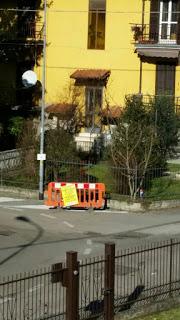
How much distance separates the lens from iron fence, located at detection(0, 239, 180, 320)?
35.9 ft

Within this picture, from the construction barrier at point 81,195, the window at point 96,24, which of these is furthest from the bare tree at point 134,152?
the window at point 96,24

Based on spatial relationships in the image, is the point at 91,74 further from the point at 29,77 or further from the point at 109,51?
the point at 29,77

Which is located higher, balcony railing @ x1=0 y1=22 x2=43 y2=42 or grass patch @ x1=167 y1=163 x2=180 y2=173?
balcony railing @ x1=0 y1=22 x2=43 y2=42

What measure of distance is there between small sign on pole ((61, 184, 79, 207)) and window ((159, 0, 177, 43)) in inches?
557

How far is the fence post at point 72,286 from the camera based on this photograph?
1064cm

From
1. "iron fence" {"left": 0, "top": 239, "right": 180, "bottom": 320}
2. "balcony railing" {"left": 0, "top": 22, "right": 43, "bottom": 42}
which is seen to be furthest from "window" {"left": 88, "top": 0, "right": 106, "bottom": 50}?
"iron fence" {"left": 0, "top": 239, "right": 180, "bottom": 320}

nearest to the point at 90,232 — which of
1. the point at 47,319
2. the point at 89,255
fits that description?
the point at 89,255

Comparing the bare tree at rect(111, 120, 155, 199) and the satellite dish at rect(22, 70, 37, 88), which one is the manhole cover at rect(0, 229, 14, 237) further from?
the satellite dish at rect(22, 70, 37, 88)

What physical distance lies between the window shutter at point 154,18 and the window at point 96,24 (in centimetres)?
273

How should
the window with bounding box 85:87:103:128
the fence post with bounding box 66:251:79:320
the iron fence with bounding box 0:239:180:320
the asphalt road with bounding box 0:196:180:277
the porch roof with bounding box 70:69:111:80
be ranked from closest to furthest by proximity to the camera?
1. the fence post with bounding box 66:251:79:320
2. the iron fence with bounding box 0:239:180:320
3. the asphalt road with bounding box 0:196:180:277
4. the porch roof with bounding box 70:69:111:80
5. the window with bounding box 85:87:103:128

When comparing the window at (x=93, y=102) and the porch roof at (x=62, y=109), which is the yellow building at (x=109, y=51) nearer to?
the window at (x=93, y=102)

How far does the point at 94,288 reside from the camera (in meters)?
13.5

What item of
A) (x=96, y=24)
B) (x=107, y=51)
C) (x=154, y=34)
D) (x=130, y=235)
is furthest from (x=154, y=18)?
(x=130, y=235)

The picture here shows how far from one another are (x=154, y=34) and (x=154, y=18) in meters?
0.93
